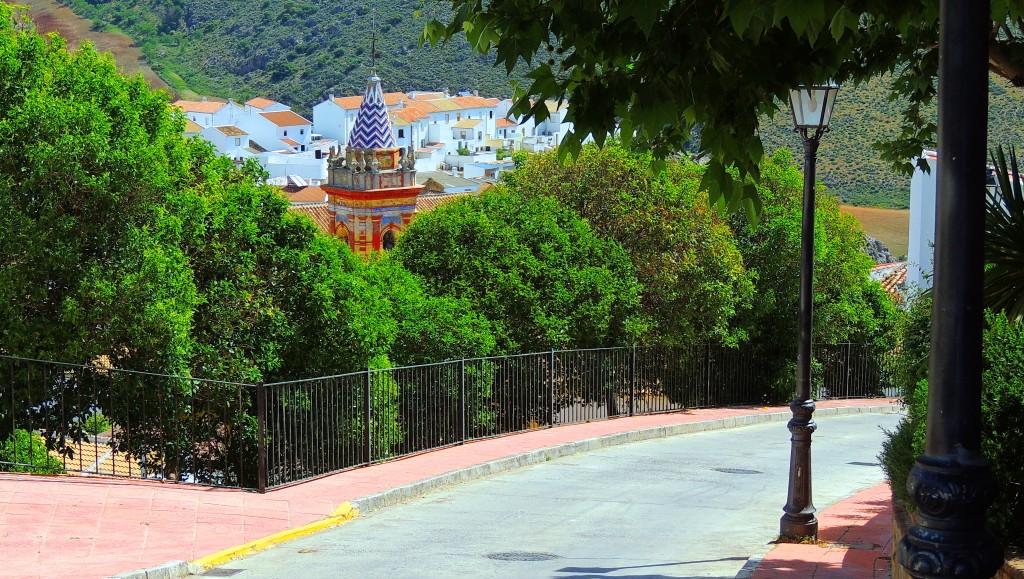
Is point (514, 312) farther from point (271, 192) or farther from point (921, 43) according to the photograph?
point (921, 43)

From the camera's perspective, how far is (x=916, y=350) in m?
14.3

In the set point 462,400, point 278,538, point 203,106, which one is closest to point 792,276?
point 462,400

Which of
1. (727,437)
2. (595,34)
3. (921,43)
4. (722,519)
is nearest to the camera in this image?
(595,34)

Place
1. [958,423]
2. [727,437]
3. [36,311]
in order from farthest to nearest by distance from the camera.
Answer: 1. [727,437]
2. [36,311]
3. [958,423]

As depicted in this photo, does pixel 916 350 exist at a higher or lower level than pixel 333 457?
higher

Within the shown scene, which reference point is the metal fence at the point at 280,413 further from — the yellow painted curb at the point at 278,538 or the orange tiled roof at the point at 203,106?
the orange tiled roof at the point at 203,106

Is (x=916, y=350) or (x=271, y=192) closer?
(x=916, y=350)

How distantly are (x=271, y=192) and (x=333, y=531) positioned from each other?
7416 millimetres

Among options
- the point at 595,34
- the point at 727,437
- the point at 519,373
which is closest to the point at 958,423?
the point at 595,34

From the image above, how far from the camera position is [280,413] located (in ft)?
52.8

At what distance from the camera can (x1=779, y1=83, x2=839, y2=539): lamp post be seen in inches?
476

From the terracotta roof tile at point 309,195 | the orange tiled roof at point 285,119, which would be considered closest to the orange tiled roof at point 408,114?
the orange tiled roof at point 285,119

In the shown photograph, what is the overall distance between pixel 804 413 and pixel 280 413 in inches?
275

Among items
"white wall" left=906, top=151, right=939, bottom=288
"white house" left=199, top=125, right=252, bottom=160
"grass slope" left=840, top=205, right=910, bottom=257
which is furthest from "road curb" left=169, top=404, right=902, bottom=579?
"white house" left=199, top=125, right=252, bottom=160
